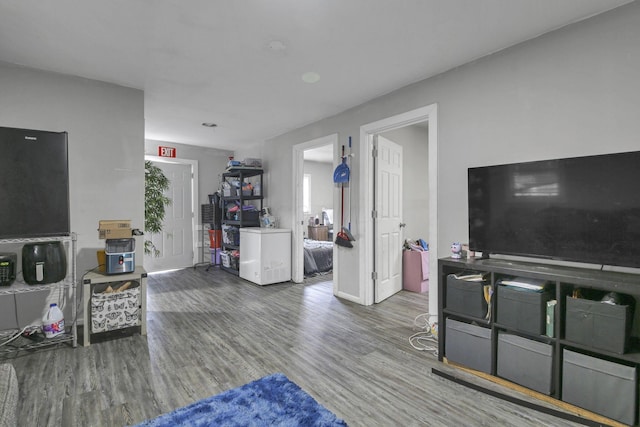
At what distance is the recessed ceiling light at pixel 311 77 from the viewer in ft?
9.52

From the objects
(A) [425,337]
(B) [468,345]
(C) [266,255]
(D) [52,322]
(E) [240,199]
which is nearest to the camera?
(B) [468,345]

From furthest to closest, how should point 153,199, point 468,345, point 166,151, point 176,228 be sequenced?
point 176,228 → point 166,151 → point 153,199 → point 468,345

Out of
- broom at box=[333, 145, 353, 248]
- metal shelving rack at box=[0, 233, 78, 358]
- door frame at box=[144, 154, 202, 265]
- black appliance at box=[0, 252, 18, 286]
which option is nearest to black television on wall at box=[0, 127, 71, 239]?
metal shelving rack at box=[0, 233, 78, 358]

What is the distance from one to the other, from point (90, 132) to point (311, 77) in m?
2.20

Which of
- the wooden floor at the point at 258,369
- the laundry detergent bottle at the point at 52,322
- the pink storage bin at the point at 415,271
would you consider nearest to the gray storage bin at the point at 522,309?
the wooden floor at the point at 258,369

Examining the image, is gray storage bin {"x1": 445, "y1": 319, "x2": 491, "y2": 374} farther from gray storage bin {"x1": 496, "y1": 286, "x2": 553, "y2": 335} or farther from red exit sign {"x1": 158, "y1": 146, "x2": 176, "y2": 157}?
red exit sign {"x1": 158, "y1": 146, "x2": 176, "y2": 157}

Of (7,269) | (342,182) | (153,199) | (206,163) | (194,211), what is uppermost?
(206,163)

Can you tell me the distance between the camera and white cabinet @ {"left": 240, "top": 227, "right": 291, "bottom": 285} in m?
4.63

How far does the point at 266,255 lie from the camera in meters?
4.66

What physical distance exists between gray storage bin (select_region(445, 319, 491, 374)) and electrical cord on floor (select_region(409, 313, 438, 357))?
0.25 metres

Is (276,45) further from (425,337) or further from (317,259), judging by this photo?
(317,259)

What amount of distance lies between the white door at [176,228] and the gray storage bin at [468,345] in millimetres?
5183

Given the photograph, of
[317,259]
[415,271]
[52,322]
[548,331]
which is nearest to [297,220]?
[317,259]

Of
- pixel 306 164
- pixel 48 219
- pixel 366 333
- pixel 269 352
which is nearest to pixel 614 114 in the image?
pixel 366 333
